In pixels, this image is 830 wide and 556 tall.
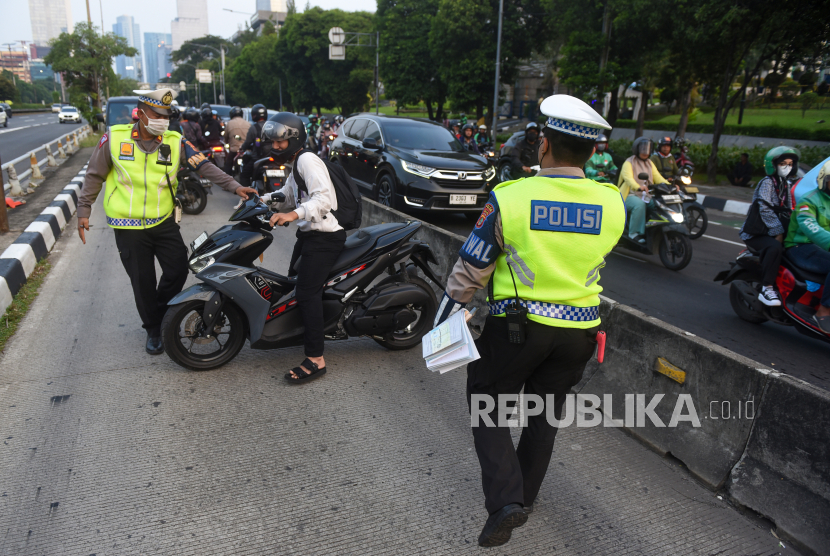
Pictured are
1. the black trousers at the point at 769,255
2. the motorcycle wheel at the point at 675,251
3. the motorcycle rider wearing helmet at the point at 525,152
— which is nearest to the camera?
the black trousers at the point at 769,255

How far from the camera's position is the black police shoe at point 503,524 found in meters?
2.20

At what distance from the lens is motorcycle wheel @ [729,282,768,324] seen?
5.63 meters

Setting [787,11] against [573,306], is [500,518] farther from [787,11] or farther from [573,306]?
[787,11]

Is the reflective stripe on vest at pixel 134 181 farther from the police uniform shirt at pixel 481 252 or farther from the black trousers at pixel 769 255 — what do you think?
the black trousers at pixel 769 255

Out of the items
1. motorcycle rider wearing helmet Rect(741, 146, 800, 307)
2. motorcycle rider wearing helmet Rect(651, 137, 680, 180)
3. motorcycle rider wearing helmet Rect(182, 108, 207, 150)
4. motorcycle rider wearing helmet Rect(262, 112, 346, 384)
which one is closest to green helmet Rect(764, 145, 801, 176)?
motorcycle rider wearing helmet Rect(741, 146, 800, 307)

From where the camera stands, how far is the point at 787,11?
44.7ft

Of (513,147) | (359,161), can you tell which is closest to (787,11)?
(513,147)

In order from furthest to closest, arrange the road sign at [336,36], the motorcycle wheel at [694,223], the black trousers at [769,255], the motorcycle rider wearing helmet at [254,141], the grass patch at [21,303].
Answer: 1. the road sign at [336,36]
2. the motorcycle wheel at [694,223]
3. the motorcycle rider wearing helmet at [254,141]
4. the black trousers at [769,255]
5. the grass patch at [21,303]

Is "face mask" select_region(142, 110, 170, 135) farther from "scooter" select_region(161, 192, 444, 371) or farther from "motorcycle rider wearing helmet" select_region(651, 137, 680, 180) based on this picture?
"motorcycle rider wearing helmet" select_region(651, 137, 680, 180)

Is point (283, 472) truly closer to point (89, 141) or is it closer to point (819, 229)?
point (819, 229)

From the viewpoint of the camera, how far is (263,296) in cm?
414

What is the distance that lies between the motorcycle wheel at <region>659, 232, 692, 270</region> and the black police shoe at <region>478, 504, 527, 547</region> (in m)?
6.22

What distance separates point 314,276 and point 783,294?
403cm

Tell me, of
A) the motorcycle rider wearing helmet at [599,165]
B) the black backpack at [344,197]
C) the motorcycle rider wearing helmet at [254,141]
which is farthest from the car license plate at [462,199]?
the black backpack at [344,197]
